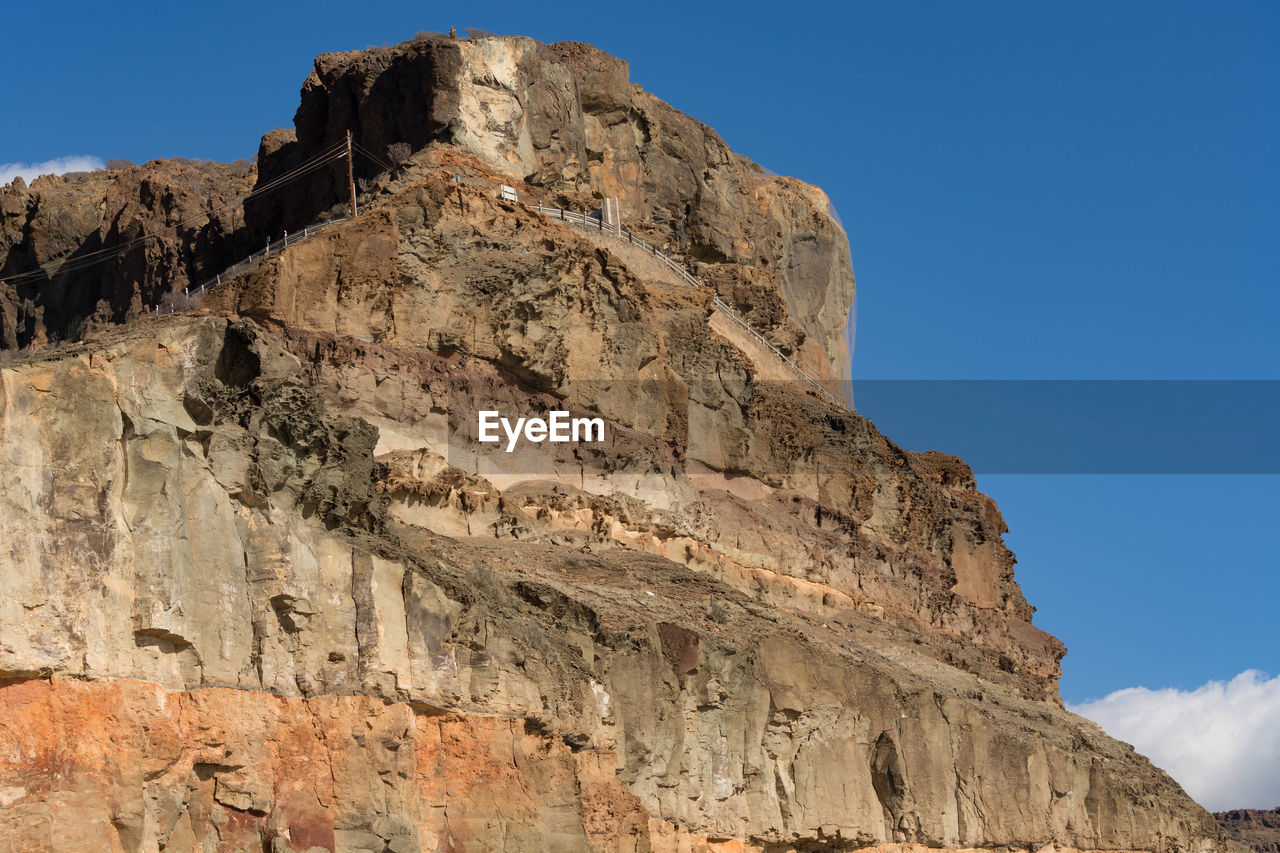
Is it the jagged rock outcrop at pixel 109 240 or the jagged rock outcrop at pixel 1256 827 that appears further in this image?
the jagged rock outcrop at pixel 1256 827

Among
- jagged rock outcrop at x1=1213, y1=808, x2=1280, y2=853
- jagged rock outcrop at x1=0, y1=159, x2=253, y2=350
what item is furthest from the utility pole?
jagged rock outcrop at x1=1213, y1=808, x2=1280, y2=853

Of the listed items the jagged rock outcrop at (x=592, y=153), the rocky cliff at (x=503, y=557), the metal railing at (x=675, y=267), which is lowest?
the rocky cliff at (x=503, y=557)

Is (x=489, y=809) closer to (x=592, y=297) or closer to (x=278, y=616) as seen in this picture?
(x=278, y=616)

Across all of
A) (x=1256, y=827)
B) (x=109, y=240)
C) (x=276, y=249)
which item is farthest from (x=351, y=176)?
(x=1256, y=827)

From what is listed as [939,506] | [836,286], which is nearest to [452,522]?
[939,506]

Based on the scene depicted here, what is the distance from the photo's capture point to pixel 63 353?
120 ft

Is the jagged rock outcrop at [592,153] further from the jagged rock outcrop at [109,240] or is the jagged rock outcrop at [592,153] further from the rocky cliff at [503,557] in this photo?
the jagged rock outcrop at [109,240]

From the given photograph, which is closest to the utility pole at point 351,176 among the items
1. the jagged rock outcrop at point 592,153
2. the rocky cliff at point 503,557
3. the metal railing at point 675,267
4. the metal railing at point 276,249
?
the metal railing at point 276,249

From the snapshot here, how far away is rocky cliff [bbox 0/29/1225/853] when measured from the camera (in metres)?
35.2

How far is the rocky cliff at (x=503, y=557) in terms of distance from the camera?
35156 mm

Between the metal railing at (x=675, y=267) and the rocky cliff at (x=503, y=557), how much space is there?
543 mm

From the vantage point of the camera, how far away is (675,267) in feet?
235

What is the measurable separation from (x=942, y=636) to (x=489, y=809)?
3064 cm

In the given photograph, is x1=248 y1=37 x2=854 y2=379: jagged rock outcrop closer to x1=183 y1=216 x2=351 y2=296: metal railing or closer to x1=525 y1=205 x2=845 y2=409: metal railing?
x1=525 y1=205 x2=845 y2=409: metal railing
